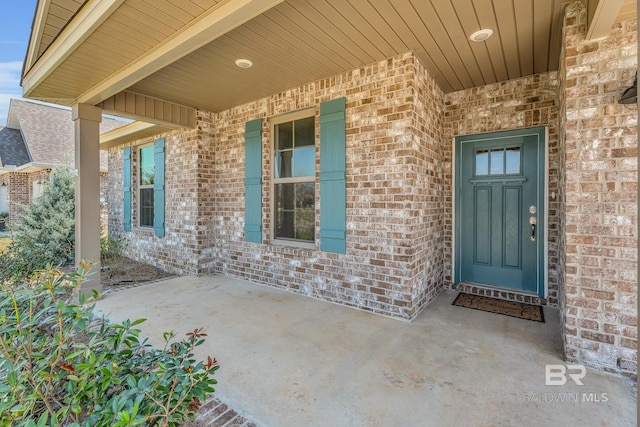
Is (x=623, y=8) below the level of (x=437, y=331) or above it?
above

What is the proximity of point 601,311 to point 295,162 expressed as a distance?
3.67 m

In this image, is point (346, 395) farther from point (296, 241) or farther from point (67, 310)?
point (296, 241)

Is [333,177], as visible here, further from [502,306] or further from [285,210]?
[502,306]

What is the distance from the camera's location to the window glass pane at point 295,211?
4.27m

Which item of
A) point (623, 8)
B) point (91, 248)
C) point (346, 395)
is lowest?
point (346, 395)

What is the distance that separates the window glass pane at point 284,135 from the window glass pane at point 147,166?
11.2 feet

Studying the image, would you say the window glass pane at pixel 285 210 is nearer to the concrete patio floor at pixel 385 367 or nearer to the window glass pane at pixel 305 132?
the window glass pane at pixel 305 132

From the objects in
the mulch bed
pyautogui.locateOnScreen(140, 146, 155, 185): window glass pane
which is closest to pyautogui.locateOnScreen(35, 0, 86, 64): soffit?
the mulch bed

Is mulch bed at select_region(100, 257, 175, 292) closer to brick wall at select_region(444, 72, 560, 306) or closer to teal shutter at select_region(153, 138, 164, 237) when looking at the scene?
Answer: teal shutter at select_region(153, 138, 164, 237)

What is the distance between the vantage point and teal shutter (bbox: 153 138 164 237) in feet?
19.1

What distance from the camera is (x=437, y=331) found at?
9.84 feet

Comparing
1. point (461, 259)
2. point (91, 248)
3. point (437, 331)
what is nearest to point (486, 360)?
point (437, 331)

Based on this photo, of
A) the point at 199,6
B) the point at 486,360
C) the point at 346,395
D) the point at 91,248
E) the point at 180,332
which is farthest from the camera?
the point at 91,248

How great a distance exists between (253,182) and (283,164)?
57cm
